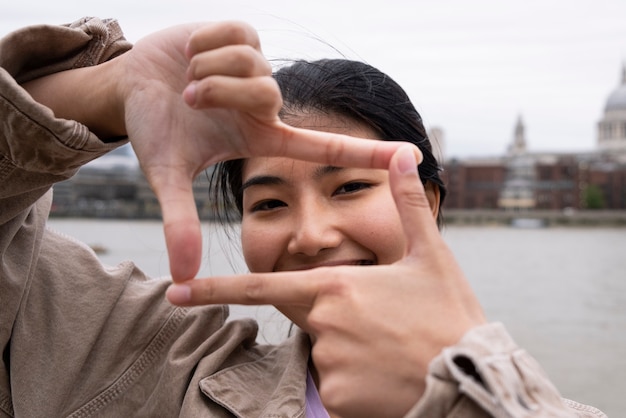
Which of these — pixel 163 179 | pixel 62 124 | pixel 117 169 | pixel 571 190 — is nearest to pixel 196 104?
pixel 163 179

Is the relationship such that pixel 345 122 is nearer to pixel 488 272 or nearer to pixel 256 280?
pixel 256 280

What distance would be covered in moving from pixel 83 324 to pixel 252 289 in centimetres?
34

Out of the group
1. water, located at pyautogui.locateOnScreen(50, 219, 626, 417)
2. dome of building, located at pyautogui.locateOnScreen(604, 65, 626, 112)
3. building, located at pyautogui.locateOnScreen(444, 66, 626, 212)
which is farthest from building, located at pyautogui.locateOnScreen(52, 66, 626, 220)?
dome of building, located at pyautogui.locateOnScreen(604, 65, 626, 112)

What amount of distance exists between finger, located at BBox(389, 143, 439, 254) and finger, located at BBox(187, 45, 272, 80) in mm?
100

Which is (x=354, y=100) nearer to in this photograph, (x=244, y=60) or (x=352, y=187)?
(x=352, y=187)

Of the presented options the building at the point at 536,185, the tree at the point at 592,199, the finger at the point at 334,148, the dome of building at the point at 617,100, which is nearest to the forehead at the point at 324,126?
the finger at the point at 334,148

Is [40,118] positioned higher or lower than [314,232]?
higher

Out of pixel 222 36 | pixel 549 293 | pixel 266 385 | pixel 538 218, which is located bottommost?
pixel 538 218

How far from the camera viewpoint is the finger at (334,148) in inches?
19.8

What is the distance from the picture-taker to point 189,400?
72 cm

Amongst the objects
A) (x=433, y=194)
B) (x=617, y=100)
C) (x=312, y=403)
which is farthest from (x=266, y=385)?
(x=617, y=100)

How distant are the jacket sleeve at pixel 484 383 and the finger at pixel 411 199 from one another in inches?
2.5

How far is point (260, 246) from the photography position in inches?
27.4

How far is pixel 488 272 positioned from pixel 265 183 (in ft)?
34.2
